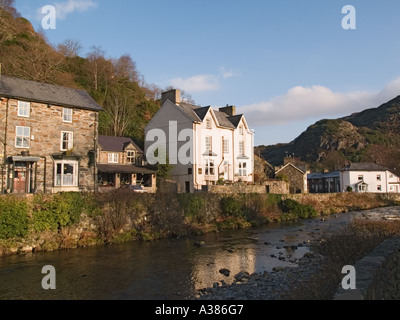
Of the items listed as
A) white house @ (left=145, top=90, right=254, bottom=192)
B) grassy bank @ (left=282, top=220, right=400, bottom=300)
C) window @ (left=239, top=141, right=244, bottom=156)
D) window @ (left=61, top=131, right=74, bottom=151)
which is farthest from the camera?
window @ (left=239, top=141, right=244, bottom=156)

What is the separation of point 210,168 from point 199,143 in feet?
12.2

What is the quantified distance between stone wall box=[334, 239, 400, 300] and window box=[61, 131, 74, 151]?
26.1 meters

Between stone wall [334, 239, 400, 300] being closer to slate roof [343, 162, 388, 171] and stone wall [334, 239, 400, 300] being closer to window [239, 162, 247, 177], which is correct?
window [239, 162, 247, 177]

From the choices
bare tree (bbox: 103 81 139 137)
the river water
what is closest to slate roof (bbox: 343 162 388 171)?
bare tree (bbox: 103 81 139 137)

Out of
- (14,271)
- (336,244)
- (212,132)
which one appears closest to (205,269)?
(336,244)

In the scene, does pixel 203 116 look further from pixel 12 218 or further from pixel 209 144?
pixel 12 218

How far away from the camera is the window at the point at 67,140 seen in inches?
1208

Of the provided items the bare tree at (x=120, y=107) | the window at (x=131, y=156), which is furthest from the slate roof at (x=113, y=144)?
the bare tree at (x=120, y=107)

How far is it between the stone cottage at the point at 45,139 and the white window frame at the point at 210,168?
16658mm

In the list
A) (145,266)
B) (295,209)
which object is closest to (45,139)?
(145,266)

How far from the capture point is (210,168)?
45625 millimetres

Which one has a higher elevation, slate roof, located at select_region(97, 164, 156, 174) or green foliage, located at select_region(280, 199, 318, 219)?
slate roof, located at select_region(97, 164, 156, 174)

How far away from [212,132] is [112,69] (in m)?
35.9

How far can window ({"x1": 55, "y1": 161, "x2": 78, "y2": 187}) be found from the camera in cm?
3002
